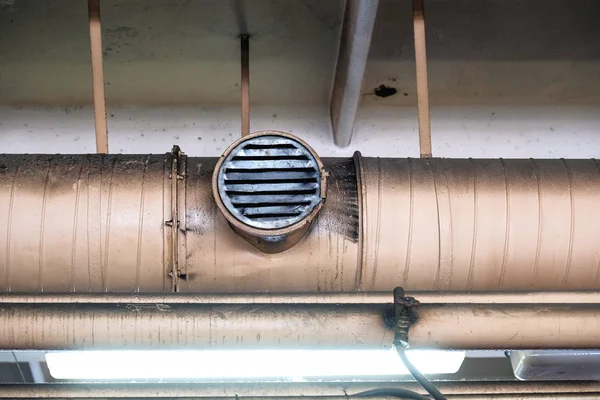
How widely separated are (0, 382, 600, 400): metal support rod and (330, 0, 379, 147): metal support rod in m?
0.88

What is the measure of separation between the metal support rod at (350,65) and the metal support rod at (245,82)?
29cm

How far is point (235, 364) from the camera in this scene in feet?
5.15

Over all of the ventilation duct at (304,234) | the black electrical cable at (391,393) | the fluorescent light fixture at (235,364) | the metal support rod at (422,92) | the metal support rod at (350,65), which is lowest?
the black electrical cable at (391,393)

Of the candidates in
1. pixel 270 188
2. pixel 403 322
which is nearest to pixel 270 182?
pixel 270 188

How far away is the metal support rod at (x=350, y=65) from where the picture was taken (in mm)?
1594

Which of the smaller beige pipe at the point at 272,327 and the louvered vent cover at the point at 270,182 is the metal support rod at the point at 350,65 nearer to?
the louvered vent cover at the point at 270,182

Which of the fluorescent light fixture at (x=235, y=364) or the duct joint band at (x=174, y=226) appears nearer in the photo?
the duct joint band at (x=174, y=226)

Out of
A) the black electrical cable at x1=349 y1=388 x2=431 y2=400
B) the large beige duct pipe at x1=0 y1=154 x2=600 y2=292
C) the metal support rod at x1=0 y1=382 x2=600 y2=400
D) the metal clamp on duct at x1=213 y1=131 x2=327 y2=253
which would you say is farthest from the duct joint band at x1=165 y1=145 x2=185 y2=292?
the black electrical cable at x1=349 y1=388 x2=431 y2=400

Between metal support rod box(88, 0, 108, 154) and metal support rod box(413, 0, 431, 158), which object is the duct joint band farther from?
metal support rod box(413, 0, 431, 158)

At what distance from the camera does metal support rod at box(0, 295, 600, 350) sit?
1.28 meters

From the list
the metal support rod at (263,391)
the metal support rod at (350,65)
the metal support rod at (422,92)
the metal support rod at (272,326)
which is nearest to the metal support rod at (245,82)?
the metal support rod at (350,65)

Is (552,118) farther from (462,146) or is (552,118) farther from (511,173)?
(511,173)

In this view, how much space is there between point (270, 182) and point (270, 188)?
0.02 metres

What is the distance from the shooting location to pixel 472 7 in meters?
1.88
